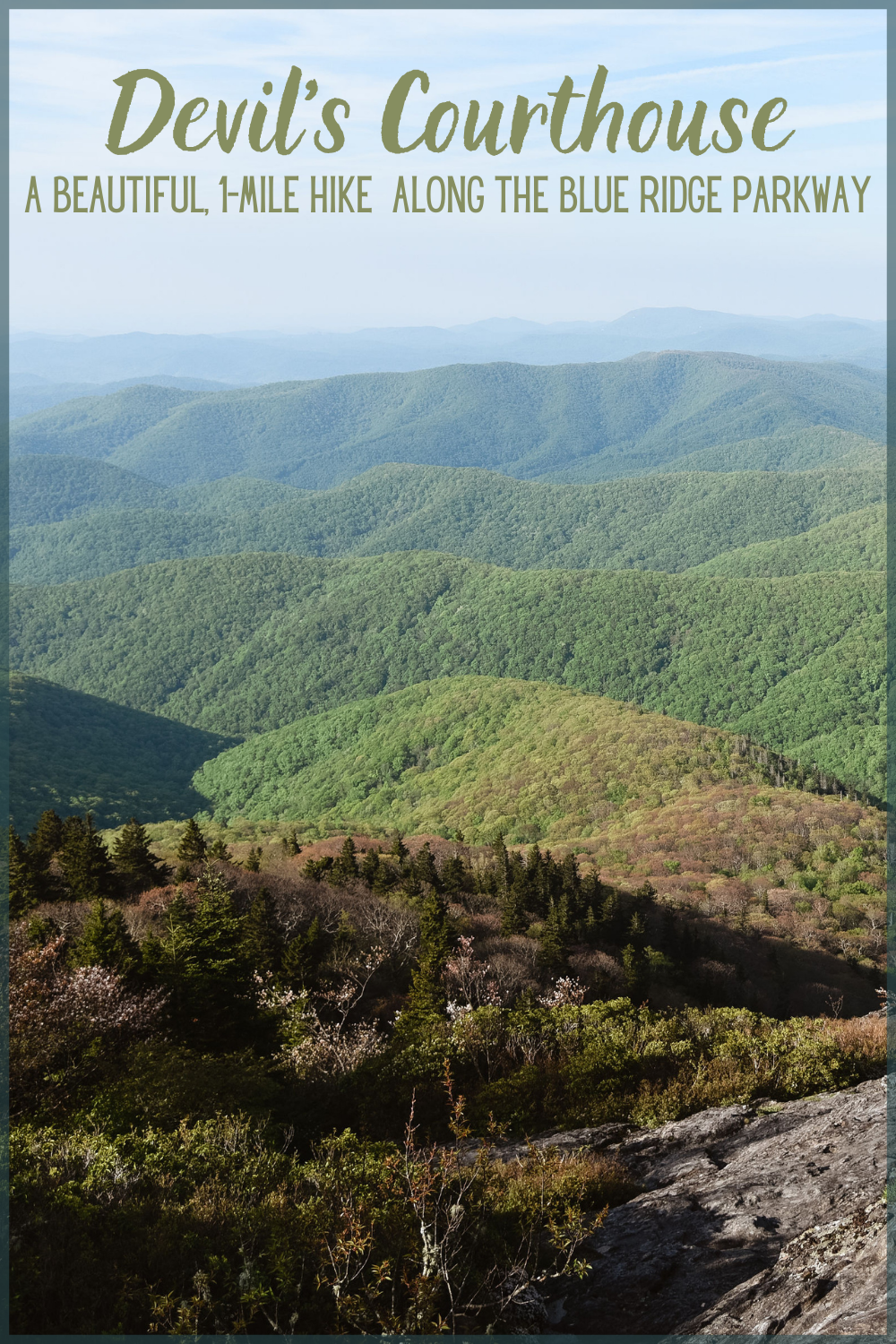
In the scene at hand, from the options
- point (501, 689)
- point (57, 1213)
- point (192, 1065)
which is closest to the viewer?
point (57, 1213)

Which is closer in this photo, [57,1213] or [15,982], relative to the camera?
[57,1213]

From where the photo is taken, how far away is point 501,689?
16025 centimetres

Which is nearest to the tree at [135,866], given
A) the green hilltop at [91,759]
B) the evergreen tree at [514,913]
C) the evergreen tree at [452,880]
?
the evergreen tree at [452,880]

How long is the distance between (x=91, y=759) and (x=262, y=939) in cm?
13710

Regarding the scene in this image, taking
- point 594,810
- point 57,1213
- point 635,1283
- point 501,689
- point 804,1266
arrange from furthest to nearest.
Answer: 1. point 501,689
2. point 594,810
3. point 57,1213
4. point 635,1283
5. point 804,1266

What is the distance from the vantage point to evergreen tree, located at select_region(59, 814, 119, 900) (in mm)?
41719

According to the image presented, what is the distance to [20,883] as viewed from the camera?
129 feet

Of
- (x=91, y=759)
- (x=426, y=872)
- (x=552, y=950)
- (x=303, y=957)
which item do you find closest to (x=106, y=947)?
(x=303, y=957)

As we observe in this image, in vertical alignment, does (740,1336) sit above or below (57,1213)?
above

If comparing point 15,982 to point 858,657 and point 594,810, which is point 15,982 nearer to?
point 594,810

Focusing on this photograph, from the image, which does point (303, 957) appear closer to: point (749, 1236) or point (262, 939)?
point (262, 939)

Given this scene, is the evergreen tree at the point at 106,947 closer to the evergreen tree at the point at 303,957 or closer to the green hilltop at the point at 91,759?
the evergreen tree at the point at 303,957

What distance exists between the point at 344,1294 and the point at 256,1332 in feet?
3.73

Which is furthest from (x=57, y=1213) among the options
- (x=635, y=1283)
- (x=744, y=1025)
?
(x=744, y=1025)
